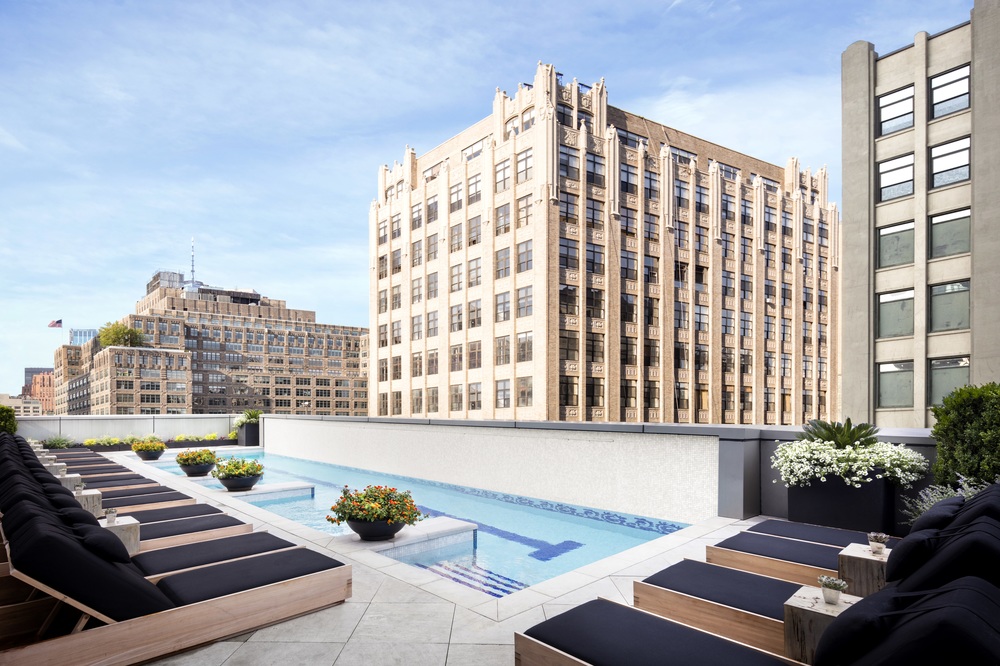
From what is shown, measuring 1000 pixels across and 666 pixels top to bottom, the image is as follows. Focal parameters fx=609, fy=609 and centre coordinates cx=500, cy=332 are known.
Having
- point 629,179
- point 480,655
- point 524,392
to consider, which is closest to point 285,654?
point 480,655

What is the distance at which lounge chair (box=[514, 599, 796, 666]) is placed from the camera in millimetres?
4121

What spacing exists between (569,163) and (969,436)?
130 feet

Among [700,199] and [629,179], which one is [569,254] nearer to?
[629,179]

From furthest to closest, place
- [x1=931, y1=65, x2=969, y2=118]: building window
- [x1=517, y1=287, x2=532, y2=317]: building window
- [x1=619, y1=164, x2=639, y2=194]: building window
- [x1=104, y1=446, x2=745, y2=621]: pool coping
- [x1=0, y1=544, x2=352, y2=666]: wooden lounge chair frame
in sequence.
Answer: [x1=619, y1=164, x2=639, y2=194]: building window → [x1=517, y1=287, x2=532, y2=317]: building window → [x1=931, y1=65, x2=969, y2=118]: building window → [x1=104, y1=446, x2=745, y2=621]: pool coping → [x1=0, y1=544, x2=352, y2=666]: wooden lounge chair frame

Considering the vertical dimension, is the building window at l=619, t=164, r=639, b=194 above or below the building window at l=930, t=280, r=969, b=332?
above

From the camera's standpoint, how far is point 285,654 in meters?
5.42

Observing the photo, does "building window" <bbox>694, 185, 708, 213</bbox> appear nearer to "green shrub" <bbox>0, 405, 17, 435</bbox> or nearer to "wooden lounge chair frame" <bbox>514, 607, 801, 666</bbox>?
"green shrub" <bbox>0, 405, 17, 435</bbox>

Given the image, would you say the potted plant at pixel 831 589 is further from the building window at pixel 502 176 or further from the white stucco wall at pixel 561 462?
the building window at pixel 502 176

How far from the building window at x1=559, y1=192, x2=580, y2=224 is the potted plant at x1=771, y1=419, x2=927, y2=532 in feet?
120

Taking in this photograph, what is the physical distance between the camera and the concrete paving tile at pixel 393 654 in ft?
17.3

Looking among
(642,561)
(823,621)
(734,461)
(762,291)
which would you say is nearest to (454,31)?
(734,461)

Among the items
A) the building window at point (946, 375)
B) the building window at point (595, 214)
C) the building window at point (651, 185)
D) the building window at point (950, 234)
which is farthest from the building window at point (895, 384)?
the building window at point (651, 185)

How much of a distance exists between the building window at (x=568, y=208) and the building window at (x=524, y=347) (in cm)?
904

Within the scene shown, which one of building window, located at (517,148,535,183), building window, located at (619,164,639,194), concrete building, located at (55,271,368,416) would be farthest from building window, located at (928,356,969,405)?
concrete building, located at (55,271,368,416)
